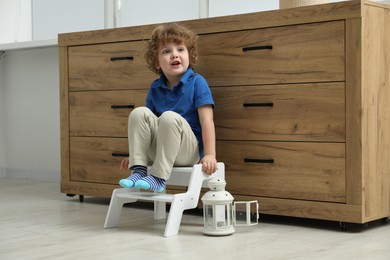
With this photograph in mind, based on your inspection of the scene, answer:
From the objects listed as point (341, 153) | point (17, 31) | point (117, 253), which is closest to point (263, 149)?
point (341, 153)

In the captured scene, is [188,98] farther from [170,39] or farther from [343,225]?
[343,225]

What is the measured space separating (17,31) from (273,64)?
227 centimetres

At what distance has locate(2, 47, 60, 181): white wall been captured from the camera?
375cm

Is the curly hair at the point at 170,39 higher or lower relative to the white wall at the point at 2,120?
higher

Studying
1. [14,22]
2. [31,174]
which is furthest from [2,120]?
[14,22]

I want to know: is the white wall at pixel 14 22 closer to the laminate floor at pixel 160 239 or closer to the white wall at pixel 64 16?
the white wall at pixel 64 16

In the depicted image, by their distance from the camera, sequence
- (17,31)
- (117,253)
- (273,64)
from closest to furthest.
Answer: (117,253) < (273,64) < (17,31)

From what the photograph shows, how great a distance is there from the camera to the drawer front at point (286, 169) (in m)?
2.11

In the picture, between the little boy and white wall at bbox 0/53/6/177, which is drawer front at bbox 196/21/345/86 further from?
white wall at bbox 0/53/6/177

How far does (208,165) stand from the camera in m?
2.15

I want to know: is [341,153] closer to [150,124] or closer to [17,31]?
[150,124]

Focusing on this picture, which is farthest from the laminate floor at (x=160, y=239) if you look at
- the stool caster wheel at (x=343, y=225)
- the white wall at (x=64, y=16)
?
the white wall at (x=64, y=16)

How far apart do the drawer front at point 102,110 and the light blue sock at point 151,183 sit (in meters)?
0.54

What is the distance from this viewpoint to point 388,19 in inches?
86.4
